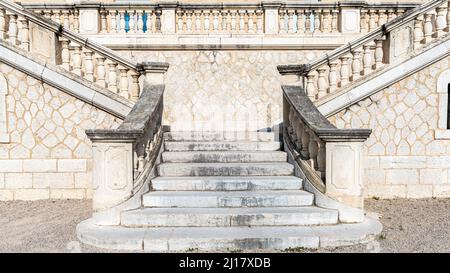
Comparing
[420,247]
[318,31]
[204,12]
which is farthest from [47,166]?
[318,31]

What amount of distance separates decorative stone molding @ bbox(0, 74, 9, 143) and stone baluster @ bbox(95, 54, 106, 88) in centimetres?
152

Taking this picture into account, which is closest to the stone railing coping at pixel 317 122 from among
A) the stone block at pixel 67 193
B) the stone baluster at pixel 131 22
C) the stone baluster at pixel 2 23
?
the stone block at pixel 67 193

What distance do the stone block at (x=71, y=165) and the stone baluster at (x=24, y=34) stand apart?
6.79 ft

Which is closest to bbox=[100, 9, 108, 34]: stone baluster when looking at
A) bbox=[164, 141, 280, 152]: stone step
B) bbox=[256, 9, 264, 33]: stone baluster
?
bbox=[256, 9, 264, 33]: stone baluster

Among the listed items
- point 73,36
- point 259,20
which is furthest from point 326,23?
point 73,36

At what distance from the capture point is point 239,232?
A: 4.19 m

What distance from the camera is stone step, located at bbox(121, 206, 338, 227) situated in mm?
4441

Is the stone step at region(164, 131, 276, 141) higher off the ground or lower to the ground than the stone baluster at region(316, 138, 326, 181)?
higher

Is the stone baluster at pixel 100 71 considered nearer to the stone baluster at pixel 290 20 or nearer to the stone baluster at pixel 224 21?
the stone baluster at pixel 224 21

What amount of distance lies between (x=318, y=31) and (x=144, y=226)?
22.4ft

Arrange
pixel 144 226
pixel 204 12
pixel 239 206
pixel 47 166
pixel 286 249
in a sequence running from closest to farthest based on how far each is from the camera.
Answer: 1. pixel 286 249
2. pixel 144 226
3. pixel 239 206
4. pixel 47 166
5. pixel 204 12

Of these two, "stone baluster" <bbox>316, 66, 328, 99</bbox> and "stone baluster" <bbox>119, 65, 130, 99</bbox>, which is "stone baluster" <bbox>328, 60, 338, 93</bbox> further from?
"stone baluster" <bbox>119, 65, 130, 99</bbox>

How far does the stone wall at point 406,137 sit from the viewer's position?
6.48 m
